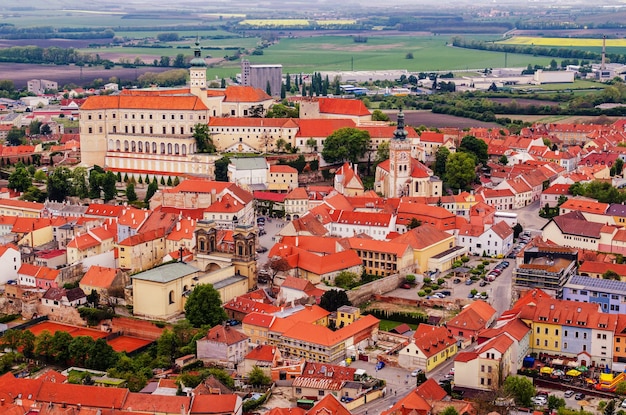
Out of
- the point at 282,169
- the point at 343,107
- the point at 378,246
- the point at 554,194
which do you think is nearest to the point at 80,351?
the point at 378,246

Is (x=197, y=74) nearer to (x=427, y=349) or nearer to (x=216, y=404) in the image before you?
(x=427, y=349)

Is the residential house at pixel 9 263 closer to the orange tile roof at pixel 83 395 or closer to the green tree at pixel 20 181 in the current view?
the orange tile roof at pixel 83 395

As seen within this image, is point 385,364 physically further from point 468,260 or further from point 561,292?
point 468,260

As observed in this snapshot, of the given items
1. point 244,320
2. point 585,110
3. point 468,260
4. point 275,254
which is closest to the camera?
→ point 244,320

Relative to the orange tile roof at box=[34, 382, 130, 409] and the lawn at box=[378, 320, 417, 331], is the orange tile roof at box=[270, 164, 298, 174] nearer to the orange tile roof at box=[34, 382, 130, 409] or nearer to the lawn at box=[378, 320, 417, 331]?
the lawn at box=[378, 320, 417, 331]

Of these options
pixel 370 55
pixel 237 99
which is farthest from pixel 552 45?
pixel 237 99

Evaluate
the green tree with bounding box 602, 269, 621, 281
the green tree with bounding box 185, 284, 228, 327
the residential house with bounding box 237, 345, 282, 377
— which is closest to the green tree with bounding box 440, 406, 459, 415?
the residential house with bounding box 237, 345, 282, 377
